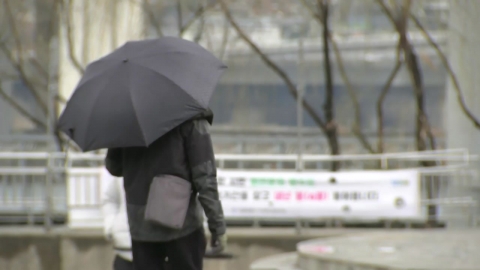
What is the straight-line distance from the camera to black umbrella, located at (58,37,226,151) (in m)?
4.39

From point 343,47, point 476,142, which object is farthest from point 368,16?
point 476,142

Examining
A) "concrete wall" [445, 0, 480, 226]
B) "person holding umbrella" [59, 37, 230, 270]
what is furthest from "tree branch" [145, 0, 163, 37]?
"person holding umbrella" [59, 37, 230, 270]

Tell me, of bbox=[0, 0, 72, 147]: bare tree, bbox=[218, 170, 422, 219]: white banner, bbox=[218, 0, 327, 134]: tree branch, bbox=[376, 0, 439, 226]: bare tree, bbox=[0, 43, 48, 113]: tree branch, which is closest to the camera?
bbox=[218, 170, 422, 219]: white banner

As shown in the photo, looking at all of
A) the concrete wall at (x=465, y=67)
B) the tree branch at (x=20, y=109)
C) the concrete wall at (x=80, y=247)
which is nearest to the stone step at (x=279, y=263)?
the concrete wall at (x=80, y=247)

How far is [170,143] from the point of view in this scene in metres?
4.42

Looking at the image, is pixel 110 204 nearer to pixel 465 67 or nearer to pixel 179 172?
pixel 179 172

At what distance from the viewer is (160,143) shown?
4445 mm

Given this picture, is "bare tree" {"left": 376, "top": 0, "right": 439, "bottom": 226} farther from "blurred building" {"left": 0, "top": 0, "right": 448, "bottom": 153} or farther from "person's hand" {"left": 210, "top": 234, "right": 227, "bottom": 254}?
"person's hand" {"left": 210, "top": 234, "right": 227, "bottom": 254}

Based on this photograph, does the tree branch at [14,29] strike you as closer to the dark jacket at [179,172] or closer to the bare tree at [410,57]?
the bare tree at [410,57]

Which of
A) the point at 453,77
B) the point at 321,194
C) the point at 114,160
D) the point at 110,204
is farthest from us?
the point at 453,77

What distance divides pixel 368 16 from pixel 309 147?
2.77 meters

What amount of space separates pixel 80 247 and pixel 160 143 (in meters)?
6.69

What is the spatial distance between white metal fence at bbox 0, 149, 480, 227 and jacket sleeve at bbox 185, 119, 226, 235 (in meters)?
6.47

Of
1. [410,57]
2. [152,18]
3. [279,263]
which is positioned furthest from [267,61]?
[279,263]
